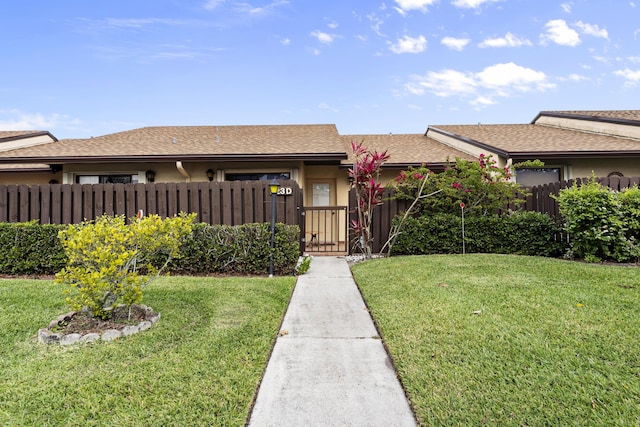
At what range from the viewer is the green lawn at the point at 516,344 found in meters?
2.10

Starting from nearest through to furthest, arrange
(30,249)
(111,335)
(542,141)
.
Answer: (111,335) → (30,249) → (542,141)

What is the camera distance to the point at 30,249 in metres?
6.45

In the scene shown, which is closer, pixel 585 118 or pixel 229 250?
pixel 229 250

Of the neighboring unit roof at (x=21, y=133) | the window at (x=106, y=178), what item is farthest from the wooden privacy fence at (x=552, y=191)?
the neighboring unit roof at (x=21, y=133)

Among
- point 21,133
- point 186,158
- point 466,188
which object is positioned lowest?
point 466,188

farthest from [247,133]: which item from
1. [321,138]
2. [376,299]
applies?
[376,299]

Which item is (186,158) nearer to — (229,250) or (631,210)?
(229,250)

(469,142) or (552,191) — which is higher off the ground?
(469,142)

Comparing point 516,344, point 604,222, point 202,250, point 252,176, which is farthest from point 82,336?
point 604,222

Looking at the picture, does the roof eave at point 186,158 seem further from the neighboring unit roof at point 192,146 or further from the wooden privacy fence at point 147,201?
the wooden privacy fence at point 147,201

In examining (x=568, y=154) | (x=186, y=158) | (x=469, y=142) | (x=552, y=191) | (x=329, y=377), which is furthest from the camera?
(x=469, y=142)

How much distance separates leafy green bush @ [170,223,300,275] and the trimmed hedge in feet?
11.8

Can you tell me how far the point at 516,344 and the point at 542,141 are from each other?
34.1 ft

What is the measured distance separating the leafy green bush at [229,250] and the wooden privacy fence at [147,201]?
0.88m
